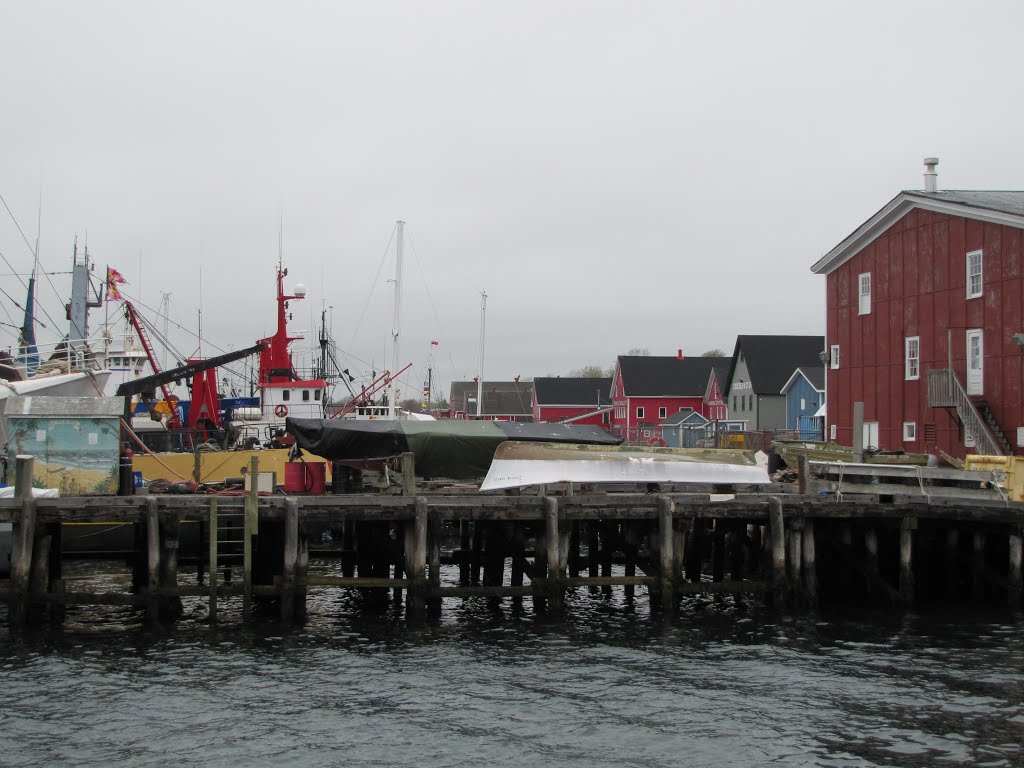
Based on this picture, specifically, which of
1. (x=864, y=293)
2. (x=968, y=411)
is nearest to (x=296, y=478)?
(x=968, y=411)

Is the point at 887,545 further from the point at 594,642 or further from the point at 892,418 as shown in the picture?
the point at 892,418

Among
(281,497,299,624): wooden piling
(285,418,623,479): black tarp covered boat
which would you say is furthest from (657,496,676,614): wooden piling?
(281,497,299,624): wooden piling

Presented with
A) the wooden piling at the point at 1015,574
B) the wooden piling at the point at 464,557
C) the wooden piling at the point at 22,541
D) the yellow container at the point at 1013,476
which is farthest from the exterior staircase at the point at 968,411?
the wooden piling at the point at 22,541

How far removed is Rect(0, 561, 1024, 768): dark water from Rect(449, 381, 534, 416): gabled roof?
272 ft

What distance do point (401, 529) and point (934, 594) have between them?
11.8m

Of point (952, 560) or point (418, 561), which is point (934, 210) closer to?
point (952, 560)

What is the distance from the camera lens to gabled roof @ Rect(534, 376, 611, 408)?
95438mm

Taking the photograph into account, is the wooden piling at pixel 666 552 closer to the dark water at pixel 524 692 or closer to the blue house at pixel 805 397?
the dark water at pixel 524 692

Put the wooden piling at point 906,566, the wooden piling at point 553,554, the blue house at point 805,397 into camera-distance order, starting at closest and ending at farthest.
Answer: the wooden piling at point 553,554 → the wooden piling at point 906,566 → the blue house at point 805,397

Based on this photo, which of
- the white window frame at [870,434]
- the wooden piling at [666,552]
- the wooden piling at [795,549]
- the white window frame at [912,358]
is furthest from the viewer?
the white window frame at [870,434]

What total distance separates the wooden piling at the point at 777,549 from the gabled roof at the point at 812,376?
42.2 metres

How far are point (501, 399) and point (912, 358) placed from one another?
79.0 m

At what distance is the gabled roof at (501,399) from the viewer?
108625 millimetres

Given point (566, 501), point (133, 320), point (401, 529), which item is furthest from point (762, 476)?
point (133, 320)
